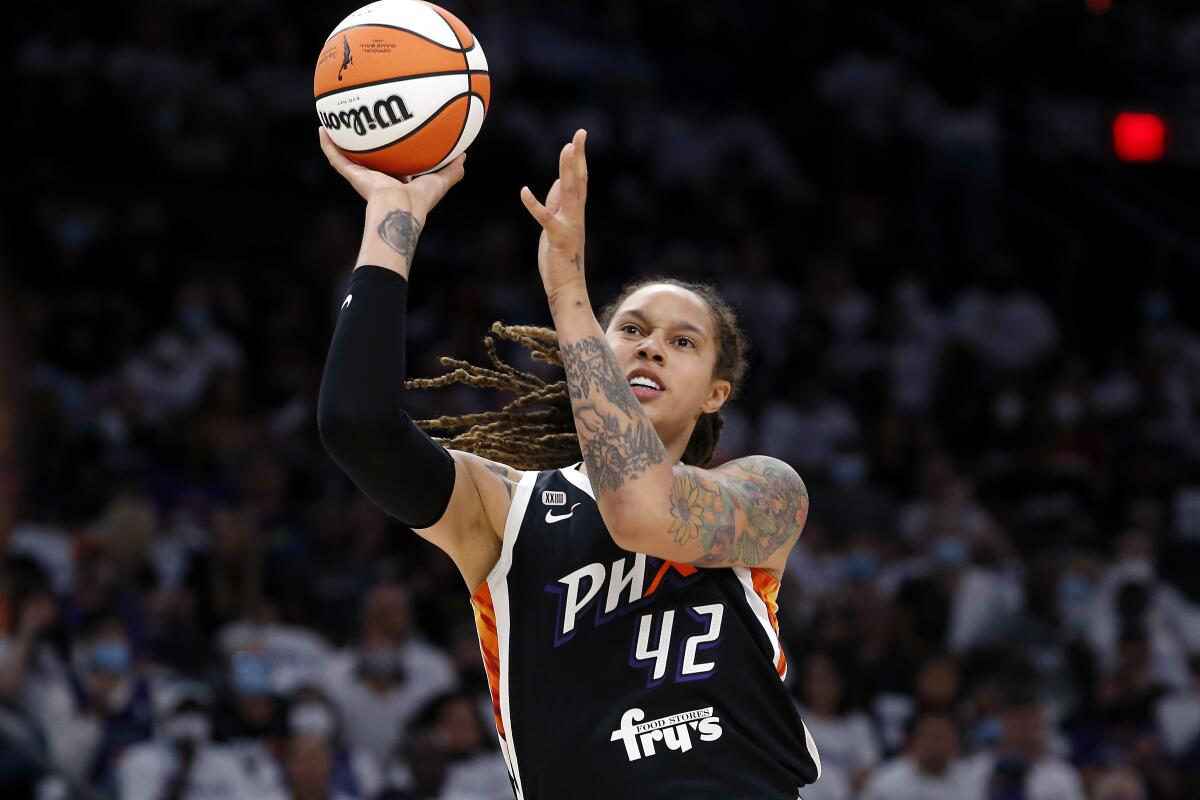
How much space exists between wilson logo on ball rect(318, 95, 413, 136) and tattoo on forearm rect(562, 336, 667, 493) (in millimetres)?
649

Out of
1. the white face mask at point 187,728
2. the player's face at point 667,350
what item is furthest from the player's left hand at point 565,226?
the white face mask at point 187,728

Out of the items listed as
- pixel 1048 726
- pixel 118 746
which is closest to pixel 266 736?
pixel 118 746

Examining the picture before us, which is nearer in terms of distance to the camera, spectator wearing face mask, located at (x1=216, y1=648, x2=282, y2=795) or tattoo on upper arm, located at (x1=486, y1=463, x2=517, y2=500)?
tattoo on upper arm, located at (x1=486, y1=463, x2=517, y2=500)

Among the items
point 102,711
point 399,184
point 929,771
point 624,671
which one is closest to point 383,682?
point 102,711

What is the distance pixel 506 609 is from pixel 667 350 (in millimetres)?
693

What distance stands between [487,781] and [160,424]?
11.4 ft

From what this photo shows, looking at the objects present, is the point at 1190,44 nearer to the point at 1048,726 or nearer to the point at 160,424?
the point at 1048,726

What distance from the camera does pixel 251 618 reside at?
8.68 meters

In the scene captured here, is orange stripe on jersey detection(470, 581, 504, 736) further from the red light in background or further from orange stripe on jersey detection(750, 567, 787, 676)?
the red light in background

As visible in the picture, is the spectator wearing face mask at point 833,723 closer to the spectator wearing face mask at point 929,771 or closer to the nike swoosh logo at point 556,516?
the spectator wearing face mask at point 929,771

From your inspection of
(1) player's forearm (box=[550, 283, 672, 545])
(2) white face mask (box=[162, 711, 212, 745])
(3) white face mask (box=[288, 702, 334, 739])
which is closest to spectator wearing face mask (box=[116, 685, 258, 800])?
(2) white face mask (box=[162, 711, 212, 745])

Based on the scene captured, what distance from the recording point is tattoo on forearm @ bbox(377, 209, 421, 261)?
10.6 feet

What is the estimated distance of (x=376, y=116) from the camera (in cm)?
340

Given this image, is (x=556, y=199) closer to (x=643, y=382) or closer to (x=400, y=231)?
(x=400, y=231)
